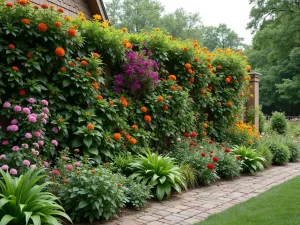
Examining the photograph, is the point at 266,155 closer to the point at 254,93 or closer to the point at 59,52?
the point at 254,93

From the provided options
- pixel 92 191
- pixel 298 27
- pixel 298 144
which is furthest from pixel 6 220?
pixel 298 27

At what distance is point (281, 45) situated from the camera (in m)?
22.7

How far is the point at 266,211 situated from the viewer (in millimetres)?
3850

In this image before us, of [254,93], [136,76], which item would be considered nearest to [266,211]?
[136,76]

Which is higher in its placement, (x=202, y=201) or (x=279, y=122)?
(x=279, y=122)

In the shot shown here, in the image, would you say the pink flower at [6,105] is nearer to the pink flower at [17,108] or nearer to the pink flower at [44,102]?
the pink flower at [17,108]

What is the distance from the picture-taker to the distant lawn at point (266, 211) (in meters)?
3.49

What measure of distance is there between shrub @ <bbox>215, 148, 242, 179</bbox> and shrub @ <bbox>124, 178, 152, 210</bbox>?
1948mm

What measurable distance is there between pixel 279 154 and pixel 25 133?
18.1 ft

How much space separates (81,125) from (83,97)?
1.32 ft

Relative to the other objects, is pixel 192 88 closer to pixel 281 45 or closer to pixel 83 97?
pixel 83 97

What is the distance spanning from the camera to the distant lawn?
3490 millimetres

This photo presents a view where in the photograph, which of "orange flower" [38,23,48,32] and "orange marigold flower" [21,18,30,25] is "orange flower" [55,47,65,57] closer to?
"orange flower" [38,23,48,32]

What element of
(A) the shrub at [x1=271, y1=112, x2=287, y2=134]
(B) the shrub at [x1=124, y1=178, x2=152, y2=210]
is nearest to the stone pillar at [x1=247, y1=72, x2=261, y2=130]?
(A) the shrub at [x1=271, y1=112, x2=287, y2=134]
